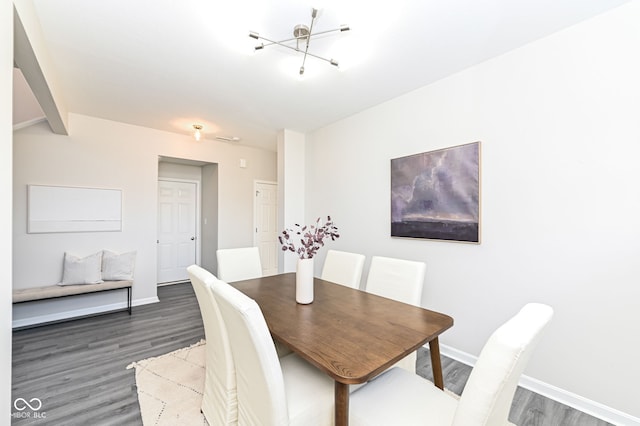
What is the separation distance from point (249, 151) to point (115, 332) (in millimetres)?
3332

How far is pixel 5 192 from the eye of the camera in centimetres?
117

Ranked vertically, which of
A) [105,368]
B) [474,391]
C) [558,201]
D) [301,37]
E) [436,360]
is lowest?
[105,368]

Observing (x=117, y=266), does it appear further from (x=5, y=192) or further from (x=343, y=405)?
(x=343, y=405)

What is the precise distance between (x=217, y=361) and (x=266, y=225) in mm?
3832

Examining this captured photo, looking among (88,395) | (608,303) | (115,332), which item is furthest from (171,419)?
(608,303)

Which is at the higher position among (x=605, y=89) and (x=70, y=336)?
(x=605, y=89)

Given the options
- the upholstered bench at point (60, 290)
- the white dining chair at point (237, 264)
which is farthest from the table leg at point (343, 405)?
the upholstered bench at point (60, 290)

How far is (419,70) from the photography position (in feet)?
7.70

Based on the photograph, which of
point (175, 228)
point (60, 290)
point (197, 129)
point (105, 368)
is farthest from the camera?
point (175, 228)

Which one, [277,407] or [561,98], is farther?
[561,98]

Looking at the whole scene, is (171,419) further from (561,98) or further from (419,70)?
(561,98)

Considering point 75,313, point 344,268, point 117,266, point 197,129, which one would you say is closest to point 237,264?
point 344,268

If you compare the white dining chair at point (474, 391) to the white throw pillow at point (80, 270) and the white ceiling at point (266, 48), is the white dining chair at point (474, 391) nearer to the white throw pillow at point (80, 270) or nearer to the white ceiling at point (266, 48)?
the white ceiling at point (266, 48)
